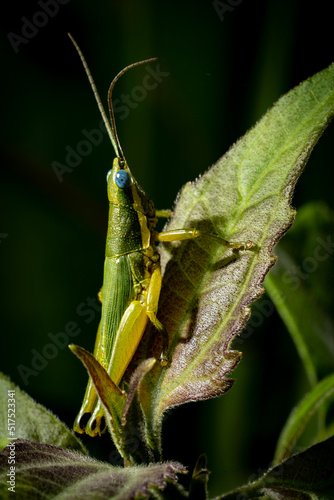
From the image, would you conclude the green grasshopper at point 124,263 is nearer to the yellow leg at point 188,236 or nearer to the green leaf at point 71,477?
the yellow leg at point 188,236

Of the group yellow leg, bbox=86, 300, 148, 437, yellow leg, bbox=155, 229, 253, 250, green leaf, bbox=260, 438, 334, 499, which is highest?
yellow leg, bbox=155, 229, 253, 250

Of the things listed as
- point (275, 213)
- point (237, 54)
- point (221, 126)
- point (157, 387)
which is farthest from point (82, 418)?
point (237, 54)

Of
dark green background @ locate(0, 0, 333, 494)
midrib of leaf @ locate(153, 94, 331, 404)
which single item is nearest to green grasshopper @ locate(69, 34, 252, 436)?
midrib of leaf @ locate(153, 94, 331, 404)

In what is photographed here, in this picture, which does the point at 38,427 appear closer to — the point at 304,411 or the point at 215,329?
the point at 215,329

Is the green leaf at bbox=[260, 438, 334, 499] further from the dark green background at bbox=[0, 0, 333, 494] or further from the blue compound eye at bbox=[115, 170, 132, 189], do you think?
the dark green background at bbox=[0, 0, 333, 494]

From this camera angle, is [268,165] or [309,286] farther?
[309,286]

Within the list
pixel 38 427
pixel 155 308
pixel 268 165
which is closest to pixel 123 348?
pixel 155 308

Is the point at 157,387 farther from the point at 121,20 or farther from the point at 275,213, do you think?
the point at 121,20
